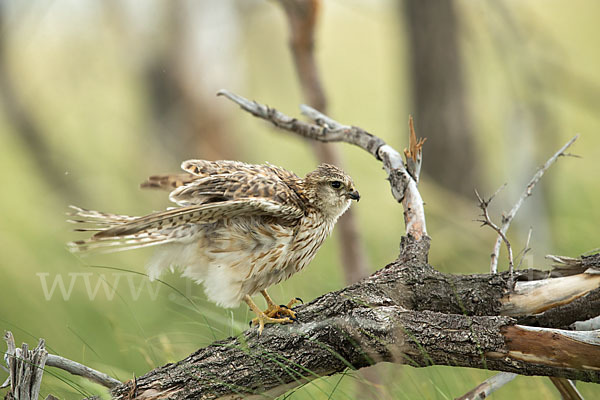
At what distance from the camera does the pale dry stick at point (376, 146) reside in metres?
2.75

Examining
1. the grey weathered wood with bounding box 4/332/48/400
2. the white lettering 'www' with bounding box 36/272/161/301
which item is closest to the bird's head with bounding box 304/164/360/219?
the grey weathered wood with bounding box 4/332/48/400

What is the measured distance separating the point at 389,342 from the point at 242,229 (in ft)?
3.42

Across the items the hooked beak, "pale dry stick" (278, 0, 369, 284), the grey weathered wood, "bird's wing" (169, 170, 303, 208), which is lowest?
the grey weathered wood

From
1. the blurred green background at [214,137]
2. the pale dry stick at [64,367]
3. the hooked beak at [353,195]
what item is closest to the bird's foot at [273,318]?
the pale dry stick at [64,367]

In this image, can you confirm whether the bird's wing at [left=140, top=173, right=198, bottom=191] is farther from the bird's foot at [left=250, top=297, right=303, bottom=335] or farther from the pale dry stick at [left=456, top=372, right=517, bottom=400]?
the pale dry stick at [left=456, top=372, right=517, bottom=400]

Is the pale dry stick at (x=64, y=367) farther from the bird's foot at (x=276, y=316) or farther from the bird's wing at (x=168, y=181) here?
the bird's wing at (x=168, y=181)

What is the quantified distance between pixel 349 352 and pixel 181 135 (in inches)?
206

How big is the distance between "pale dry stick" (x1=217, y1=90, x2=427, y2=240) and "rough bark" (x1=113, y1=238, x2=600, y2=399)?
0.19m

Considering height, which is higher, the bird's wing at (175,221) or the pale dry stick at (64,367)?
the bird's wing at (175,221)

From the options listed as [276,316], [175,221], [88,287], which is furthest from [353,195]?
[88,287]

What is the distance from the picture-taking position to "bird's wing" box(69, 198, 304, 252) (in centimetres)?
244

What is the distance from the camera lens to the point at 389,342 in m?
2.17

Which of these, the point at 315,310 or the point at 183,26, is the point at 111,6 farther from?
the point at 315,310

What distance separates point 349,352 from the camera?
7.37ft
